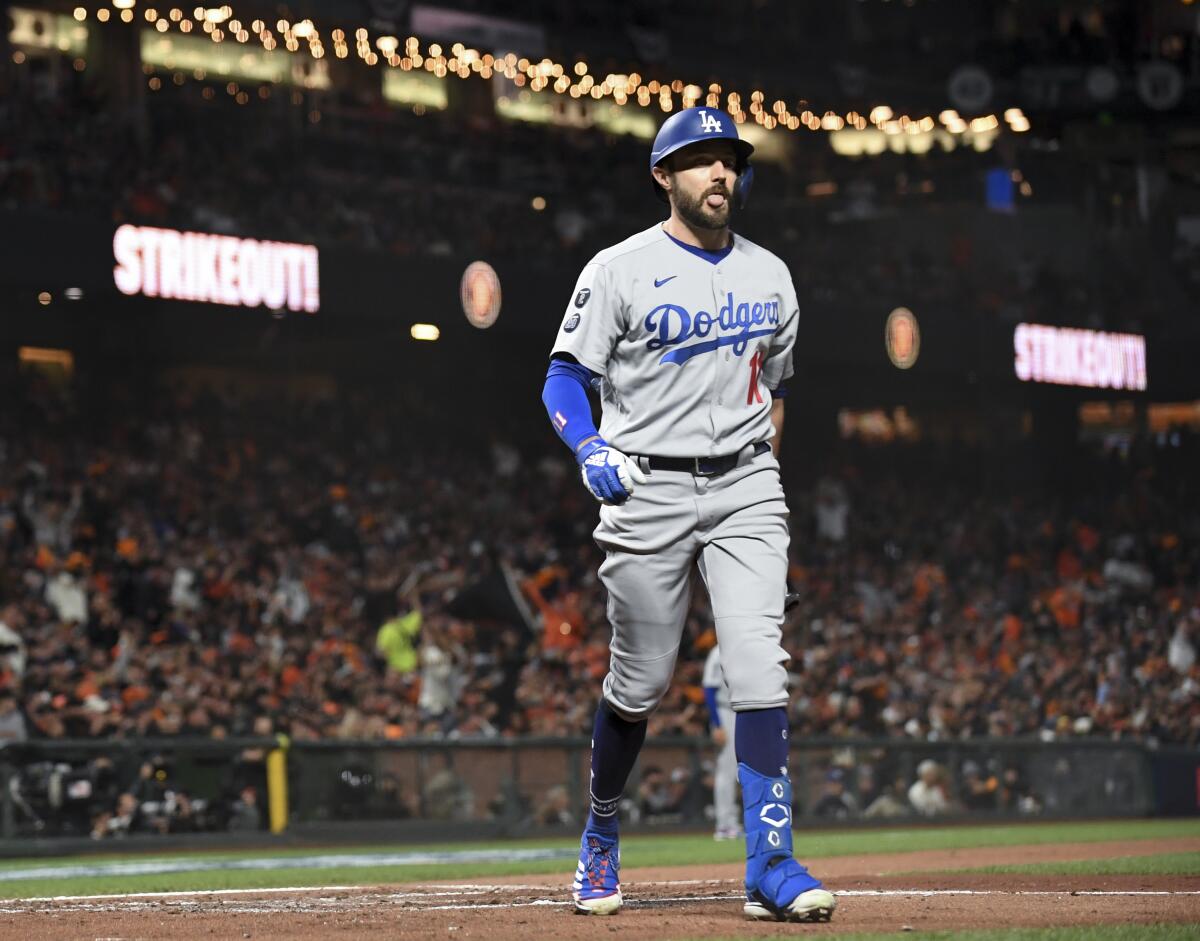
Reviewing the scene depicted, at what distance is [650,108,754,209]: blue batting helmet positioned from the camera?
5.19 meters

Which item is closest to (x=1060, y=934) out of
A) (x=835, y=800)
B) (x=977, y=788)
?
(x=835, y=800)

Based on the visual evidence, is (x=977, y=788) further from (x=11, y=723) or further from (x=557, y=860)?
(x=11, y=723)

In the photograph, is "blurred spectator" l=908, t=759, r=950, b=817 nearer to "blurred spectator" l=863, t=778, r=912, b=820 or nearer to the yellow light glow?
"blurred spectator" l=863, t=778, r=912, b=820

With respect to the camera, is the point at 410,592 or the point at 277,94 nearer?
the point at 410,592

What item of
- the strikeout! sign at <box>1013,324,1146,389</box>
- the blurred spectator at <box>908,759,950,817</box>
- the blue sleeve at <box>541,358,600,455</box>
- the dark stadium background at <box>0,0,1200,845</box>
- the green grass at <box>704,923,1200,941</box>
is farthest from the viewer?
the strikeout! sign at <box>1013,324,1146,389</box>

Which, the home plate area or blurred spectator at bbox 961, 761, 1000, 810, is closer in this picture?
the home plate area

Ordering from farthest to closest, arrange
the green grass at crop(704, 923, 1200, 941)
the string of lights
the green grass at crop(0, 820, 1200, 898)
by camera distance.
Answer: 1. the string of lights
2. the green grass at crop(0, 820, 1200, 898)
3. the green grass at crop(704, 923, 1200, 941)

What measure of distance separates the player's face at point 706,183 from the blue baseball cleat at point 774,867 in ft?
5.08

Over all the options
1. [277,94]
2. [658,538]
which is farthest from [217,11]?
[658,538]

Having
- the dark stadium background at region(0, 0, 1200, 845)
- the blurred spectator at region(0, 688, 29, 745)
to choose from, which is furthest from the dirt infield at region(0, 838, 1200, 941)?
the blurred spectator at region(0, 688, 29, 745)

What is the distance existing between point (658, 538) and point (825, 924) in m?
1.14

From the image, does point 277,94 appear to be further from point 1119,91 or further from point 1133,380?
point 1119,91

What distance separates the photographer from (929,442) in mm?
31391

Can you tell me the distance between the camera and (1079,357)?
2822 centimetres
